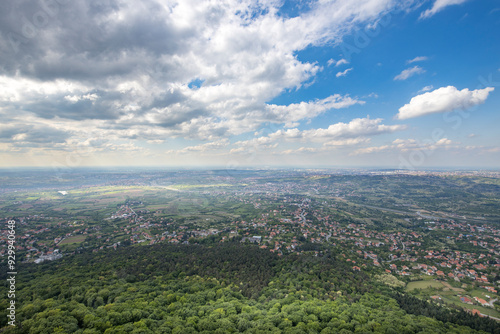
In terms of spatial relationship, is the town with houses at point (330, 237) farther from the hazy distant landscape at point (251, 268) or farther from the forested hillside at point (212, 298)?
the forested hillside at point (212, 298)

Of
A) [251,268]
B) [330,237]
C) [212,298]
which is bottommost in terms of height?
[330,237]

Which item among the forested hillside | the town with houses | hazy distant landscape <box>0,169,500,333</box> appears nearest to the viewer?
the forested hillside

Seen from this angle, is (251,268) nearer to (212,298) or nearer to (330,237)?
(212,298)

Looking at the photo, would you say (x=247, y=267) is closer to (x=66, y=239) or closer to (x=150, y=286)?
(x=150, y=286)

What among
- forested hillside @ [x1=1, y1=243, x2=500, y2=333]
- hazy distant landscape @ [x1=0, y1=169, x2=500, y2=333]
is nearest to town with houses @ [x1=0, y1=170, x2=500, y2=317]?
hazy distant landscape @ [x1=0, y1=169, x2=500, y2=333]

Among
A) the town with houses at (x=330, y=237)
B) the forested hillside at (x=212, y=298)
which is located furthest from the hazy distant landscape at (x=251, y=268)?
the town with houses at (x=330, y=237)

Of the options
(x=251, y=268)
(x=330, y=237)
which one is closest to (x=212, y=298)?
(x=251, y=268)

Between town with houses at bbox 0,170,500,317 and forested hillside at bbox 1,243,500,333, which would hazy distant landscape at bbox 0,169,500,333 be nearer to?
forested hillside at bbox 1,243,500,333

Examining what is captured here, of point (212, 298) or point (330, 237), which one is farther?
point (330, 237)
